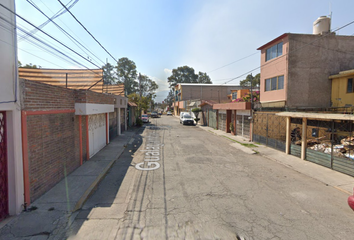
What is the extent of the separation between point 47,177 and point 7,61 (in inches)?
129

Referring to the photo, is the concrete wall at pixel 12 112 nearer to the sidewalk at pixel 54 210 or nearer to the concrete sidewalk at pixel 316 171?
the sidewalk at pixel 54 210

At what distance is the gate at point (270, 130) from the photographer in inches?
458

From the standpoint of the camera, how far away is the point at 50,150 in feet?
19.0

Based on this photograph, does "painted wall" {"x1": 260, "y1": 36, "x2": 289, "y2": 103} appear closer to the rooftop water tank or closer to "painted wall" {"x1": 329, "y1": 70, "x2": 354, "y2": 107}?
the rooftop water tank

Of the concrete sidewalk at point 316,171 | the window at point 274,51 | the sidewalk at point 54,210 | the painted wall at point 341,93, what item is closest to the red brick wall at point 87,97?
the sidewalk at point 54,210

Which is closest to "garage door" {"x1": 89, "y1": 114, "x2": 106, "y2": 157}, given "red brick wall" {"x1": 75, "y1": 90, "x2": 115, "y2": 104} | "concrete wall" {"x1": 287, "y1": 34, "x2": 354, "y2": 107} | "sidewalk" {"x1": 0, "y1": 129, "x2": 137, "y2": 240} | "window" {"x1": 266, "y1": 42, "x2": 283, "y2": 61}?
"red brick wall" {"x1": 75, "y1": 90, "x2": 115, "y2": 104}

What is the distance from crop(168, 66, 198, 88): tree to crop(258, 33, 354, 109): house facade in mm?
62128

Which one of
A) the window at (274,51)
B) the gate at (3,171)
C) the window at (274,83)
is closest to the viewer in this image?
the gate at (3,171)

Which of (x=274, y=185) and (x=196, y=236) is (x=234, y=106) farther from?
(x=196, y=236)

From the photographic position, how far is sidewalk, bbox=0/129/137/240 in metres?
3.82

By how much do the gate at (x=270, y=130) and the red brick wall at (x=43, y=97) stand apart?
11.4 m

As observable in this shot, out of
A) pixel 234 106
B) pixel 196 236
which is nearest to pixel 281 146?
pixel 234 106

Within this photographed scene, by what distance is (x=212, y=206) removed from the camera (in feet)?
16.3

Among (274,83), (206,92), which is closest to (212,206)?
(274,83)
